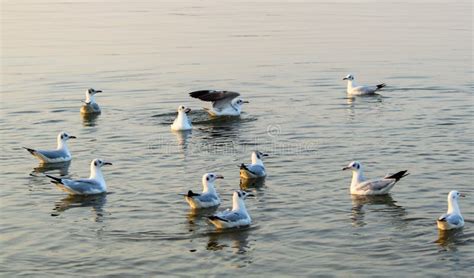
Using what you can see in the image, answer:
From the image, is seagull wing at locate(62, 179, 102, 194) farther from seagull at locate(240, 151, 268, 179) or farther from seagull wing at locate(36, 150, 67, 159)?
seagull wing at locate(36, 150, 67, 159)

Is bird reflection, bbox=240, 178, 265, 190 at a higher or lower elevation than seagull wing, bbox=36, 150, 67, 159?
lower

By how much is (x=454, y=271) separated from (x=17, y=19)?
5028 cm

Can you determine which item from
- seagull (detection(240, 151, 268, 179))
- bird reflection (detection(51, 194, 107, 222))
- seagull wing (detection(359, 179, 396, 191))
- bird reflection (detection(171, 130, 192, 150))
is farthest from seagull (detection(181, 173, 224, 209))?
bird reflection (detection(171, 130, 192, 150))

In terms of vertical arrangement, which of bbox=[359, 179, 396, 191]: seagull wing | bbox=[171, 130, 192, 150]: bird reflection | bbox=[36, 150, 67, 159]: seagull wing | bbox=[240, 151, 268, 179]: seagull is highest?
bbox=[171, 130, 192, 150]: bird reflection

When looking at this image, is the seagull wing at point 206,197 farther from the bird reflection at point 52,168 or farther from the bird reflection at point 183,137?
the bird reflection at point 183,137

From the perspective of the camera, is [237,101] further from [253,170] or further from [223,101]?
[253,170]

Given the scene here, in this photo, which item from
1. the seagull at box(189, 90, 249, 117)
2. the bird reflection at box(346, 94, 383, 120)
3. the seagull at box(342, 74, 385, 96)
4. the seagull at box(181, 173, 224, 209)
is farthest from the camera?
the seagull at box(342, 74, 385, 96)

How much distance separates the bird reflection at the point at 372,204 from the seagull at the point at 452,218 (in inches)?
41.0

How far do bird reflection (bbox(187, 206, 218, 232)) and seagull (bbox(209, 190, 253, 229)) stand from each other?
0.47 metres

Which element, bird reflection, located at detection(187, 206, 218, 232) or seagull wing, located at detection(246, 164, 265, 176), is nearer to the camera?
bird reflection, located at detection(187, 206, 218, 232)

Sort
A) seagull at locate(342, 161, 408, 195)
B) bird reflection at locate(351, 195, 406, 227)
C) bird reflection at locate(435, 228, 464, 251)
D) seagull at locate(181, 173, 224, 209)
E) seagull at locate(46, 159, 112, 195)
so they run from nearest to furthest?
bird reflection at locate(435, 228, 464, 251), bird reflection at locate(351, 195, 406, 227), seagull at locate(181, 173, 224, 209), seagull at locate(342, 161, 408, 195), seagull at locate(46, 159, 112, 195)

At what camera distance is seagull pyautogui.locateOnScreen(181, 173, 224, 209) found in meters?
19.9

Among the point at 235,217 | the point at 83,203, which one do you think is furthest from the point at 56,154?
the point at 235,217

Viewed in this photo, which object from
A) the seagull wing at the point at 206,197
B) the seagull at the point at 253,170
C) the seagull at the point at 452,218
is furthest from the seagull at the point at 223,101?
the seagull at the point at 452,218
